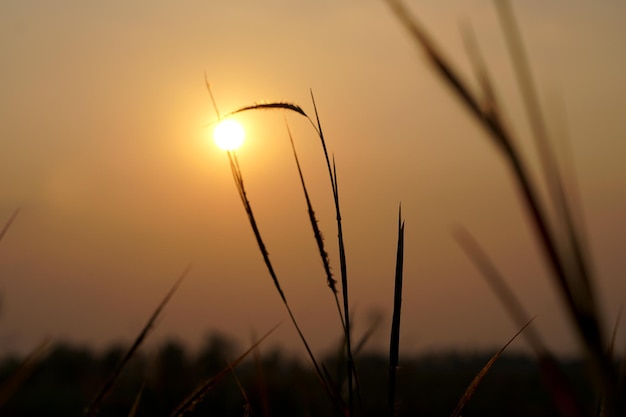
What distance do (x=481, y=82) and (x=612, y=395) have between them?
0.20m

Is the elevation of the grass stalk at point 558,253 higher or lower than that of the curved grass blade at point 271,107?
lower

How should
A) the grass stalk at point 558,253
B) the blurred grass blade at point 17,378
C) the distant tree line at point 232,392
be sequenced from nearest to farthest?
1. the grass stalk at point 558,253
2. the blurred grass blade at point 17,378
3. the distant tree line at point 232,392

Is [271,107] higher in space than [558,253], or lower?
higher

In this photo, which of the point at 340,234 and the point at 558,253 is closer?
the point at 558,253

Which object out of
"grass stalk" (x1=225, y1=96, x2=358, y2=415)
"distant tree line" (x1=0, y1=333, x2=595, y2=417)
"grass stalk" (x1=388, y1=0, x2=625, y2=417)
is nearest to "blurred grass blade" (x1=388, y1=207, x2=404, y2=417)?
"grass stalk" (x1=225, y1=96, x2=358, y2=415)

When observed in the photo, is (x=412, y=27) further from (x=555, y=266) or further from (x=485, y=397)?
(x=485, y=397)

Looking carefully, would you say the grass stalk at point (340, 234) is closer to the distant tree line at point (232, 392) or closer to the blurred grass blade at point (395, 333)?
the blurred grass blade at point (395, 333)

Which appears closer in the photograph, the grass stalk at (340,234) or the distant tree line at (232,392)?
the grass stalk at (340,234)

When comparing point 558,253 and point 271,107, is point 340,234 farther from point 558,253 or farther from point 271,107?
point 558,253

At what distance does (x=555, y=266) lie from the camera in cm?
47

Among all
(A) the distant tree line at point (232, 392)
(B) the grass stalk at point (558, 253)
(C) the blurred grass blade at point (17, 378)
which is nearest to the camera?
(B) the grass stalk at point (558, 253)

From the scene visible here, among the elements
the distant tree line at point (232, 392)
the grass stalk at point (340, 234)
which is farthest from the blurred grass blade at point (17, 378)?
the distant tree line at point (232, 392)

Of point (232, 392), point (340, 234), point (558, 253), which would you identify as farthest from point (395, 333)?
point (232, 392)

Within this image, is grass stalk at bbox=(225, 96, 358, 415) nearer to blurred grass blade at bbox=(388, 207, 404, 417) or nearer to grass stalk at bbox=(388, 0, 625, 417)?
blurred grass blade at bbox=(388, 207, 404, 417)
